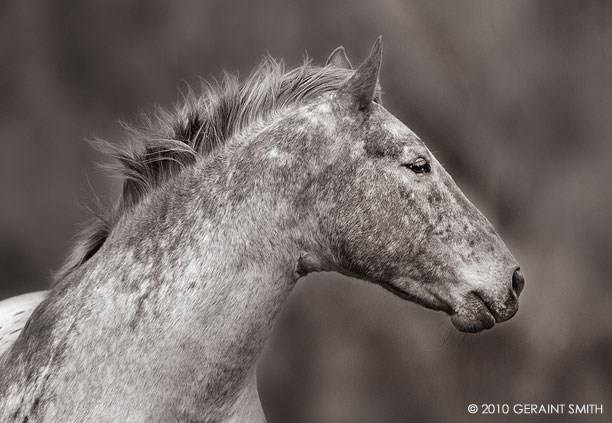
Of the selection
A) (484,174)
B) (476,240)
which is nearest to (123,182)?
(476,240)

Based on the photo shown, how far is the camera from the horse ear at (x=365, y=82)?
1.58 m

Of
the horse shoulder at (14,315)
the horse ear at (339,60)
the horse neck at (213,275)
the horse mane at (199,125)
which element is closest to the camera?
the horse neck at (213,275)

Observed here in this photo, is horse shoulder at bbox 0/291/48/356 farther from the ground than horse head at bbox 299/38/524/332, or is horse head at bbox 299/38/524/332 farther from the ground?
horse head at bbox 299/38/524/332

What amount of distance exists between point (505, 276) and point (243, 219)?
0.57 meters

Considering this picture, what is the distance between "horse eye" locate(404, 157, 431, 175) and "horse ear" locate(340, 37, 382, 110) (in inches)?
6.5

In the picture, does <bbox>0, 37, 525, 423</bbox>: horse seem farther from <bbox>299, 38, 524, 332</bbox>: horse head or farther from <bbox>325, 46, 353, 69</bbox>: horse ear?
<bbox>325, 46, 353, 69</bbox>: horse ear

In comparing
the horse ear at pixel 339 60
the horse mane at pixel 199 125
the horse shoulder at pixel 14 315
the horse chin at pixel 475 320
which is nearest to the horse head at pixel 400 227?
the horse chin at pixel 475 320

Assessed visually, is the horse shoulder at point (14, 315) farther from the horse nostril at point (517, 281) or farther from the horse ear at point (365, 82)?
the horse nostril at point (517, 281)

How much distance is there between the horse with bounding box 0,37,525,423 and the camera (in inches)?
62.1

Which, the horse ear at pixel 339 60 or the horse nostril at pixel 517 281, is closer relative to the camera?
the horse nostril at pixel 517 281

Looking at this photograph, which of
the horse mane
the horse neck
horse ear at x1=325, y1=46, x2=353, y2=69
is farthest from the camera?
horse ear at x1=325, y1=46, x2=353, y2=69

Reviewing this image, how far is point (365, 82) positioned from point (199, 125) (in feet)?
1.33

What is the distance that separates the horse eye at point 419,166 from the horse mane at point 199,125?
10.5 inches

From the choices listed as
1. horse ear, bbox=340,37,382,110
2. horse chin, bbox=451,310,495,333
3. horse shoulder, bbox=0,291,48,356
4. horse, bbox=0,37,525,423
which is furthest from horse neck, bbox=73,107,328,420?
horse shoulder, bbox=0,291,48,356
